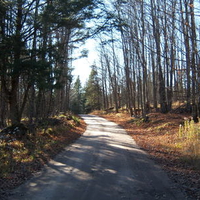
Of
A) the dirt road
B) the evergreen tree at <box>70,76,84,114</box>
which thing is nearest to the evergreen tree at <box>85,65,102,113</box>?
the evergreen tree at <box>70,76,84,114</box>

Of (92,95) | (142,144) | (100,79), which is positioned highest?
(100,79)

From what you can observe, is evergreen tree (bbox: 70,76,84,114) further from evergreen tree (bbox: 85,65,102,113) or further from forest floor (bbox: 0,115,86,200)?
forest floor (bbox: 0,115,86,200)

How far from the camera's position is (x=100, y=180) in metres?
5.85

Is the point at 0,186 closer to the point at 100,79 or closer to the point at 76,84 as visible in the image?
the point at 100,79

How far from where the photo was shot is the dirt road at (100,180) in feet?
16.0

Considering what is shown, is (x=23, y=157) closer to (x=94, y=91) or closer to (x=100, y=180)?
(x=100, y=180)

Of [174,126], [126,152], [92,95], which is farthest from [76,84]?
[126,152]

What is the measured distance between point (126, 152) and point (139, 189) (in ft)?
14.2

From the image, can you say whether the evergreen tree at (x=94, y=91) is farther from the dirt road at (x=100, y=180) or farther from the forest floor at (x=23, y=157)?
the dirt road at (x=100, y=180)

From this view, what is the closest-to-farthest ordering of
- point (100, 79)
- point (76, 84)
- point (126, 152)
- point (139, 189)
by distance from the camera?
point (139, 189) < point (126, 152) < point (100, 79) < point (76, 84)

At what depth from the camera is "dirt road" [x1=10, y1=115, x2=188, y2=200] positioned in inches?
192

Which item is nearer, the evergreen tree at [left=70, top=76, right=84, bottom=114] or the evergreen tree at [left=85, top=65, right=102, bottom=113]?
the evergreen tree at [left=85, top=65, right=102, bottom=113]

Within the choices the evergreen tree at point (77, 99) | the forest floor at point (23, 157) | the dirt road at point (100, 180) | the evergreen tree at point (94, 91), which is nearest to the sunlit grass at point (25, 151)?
the forest floor at point (23, 157)

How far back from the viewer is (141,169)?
6.91 m
